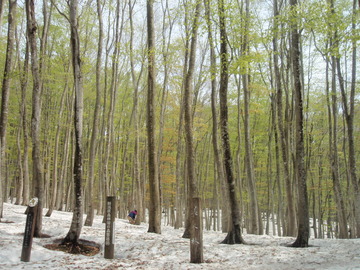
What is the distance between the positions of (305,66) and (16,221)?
16481 mm

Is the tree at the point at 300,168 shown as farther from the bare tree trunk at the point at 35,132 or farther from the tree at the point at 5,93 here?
the tree at the point at 5,93

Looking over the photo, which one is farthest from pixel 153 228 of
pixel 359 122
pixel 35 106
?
pixel 359 122

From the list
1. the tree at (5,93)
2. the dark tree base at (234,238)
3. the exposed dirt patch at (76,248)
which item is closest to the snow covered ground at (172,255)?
the exposed dirt patch at (76,248)

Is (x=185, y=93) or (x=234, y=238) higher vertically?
(x=185, y=93)

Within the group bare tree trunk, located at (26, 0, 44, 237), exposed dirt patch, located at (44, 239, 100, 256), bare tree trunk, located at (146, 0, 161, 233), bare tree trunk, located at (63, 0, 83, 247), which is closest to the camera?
exposed dirt patch, located at (44, 239, 100, 256)

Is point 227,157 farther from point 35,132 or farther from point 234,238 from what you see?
point 35,132

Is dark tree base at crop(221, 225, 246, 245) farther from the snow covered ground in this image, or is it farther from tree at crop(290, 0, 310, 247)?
tree at crop(290, 0, 310, 247)

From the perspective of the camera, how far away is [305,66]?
56.0 feet

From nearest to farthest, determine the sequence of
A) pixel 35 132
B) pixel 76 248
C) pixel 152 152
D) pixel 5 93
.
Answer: pixel 76 248, pixel 35 132, pixel 5 93, pixel 152 152

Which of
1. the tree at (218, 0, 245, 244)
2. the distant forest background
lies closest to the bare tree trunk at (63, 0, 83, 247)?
the distant forest background

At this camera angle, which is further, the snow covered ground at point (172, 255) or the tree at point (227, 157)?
the tree at point (227, 157)

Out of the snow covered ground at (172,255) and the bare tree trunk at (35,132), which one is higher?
the bare tree trunk at (35,132)

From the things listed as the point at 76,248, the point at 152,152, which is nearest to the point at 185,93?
the point at 152,152

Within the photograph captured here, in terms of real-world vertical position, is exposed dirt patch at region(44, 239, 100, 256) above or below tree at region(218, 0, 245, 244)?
below
